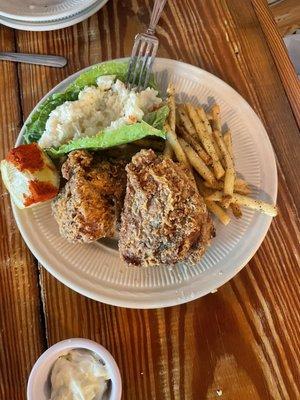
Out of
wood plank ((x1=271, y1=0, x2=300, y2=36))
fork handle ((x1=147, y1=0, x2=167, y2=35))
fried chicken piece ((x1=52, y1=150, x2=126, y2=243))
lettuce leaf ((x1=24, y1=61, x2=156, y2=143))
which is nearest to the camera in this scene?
fried chicken piece ((x1=52, y1=150, x2=126, y2=243))

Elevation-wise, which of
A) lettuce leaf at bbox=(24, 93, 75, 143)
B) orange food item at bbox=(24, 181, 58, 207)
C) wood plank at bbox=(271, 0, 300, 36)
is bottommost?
orange food item at bbox=(24, 181, 58, 207)

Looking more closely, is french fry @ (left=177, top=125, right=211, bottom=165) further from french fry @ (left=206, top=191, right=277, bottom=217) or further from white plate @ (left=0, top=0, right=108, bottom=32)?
white plate @ (left=0, top=0, right=108, bottom=32)

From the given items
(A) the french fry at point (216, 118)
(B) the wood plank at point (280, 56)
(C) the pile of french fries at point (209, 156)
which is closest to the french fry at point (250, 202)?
(C) the pile of french fries at point (209, 156)

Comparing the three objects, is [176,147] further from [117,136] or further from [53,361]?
[53,361]

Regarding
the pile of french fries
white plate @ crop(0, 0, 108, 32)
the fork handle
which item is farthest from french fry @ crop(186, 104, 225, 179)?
white plate @ crop(0, 0, 108, 32)

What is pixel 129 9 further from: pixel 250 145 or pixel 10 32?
pixel 250 145

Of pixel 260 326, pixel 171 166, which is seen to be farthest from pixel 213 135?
pixel 260 326
